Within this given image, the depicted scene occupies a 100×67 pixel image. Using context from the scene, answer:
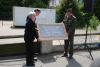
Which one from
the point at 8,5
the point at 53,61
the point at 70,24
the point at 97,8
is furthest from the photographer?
the point at 8,5

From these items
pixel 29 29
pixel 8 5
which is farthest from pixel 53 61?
pixel 8 5

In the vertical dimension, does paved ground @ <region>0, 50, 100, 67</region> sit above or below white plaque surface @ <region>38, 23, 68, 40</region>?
below

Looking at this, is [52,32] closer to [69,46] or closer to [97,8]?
[69,46]

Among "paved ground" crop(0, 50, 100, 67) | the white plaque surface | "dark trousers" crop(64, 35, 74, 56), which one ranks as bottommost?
"paved ground" crop(0, 50, 100, 67)

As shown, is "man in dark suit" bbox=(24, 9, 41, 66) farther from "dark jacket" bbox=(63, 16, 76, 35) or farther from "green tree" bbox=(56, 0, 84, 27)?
"green tree" bbox=(56, 0, 84, 27)

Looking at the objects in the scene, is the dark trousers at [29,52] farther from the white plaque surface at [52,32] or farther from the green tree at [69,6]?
the green tree at [69,6]

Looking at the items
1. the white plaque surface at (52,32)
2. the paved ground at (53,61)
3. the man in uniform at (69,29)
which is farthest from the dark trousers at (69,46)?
the paved ground at (53,61)

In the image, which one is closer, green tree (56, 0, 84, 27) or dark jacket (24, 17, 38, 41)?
dark jacket (24, 17, 38, 41)

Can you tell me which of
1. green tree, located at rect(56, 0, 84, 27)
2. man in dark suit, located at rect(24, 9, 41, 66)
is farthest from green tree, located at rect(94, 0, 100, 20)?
man in dark suit, located at rect(24, 9, 41, 66)

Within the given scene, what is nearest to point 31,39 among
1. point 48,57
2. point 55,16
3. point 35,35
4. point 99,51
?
point 35,35

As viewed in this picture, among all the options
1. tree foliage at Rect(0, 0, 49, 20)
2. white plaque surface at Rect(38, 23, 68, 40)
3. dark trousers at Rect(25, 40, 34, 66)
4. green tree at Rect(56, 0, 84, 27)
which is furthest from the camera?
tree foliage at Rect(0, 0, 49, 20)

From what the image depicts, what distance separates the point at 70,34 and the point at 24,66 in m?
2.30

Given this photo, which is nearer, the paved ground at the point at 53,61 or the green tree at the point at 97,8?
the paved ground at the point at 53,61

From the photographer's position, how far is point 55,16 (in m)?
20.0
